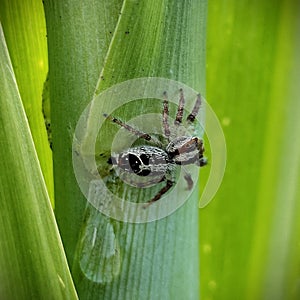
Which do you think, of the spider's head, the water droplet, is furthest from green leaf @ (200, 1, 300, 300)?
the water droplet

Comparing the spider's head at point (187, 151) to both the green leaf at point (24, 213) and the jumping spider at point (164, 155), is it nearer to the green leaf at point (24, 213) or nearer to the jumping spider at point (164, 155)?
the jumping spider at point (164, 155)

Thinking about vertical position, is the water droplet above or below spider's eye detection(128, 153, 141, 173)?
below

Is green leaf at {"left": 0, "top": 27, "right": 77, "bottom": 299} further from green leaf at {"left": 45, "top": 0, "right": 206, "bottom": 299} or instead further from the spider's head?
the spider's head

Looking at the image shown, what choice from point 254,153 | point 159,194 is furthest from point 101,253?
point 254,153

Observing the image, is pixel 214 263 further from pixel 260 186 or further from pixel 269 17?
pixel 269 17

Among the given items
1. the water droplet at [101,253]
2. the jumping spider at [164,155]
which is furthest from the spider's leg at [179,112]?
the water droplet at [101,253]

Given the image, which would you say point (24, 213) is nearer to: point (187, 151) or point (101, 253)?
point (101, 253)

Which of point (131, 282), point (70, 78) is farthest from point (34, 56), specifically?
point (131, 282)
